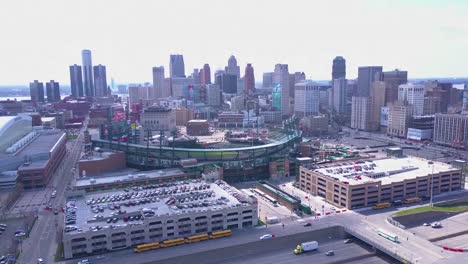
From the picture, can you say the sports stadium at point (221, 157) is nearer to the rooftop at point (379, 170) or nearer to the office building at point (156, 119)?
the rooftop at point (379, 170)

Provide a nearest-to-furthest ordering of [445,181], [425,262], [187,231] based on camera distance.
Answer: [425,262], [187,231], [445,181]

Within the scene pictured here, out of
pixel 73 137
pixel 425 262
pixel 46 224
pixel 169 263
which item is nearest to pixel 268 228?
pixel 169 263

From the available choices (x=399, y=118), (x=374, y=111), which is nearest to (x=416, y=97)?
(x=374, y=111)

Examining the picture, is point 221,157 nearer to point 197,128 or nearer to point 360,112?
point 197,128

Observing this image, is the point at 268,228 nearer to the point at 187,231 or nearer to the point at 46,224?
the point at 187,231

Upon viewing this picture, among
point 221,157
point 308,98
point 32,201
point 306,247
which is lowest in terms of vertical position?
point 306,247

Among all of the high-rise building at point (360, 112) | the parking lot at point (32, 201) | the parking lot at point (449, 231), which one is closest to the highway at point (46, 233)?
the parking lot at point (32, 201)

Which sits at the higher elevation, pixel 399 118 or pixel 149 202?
pixel 399 118
